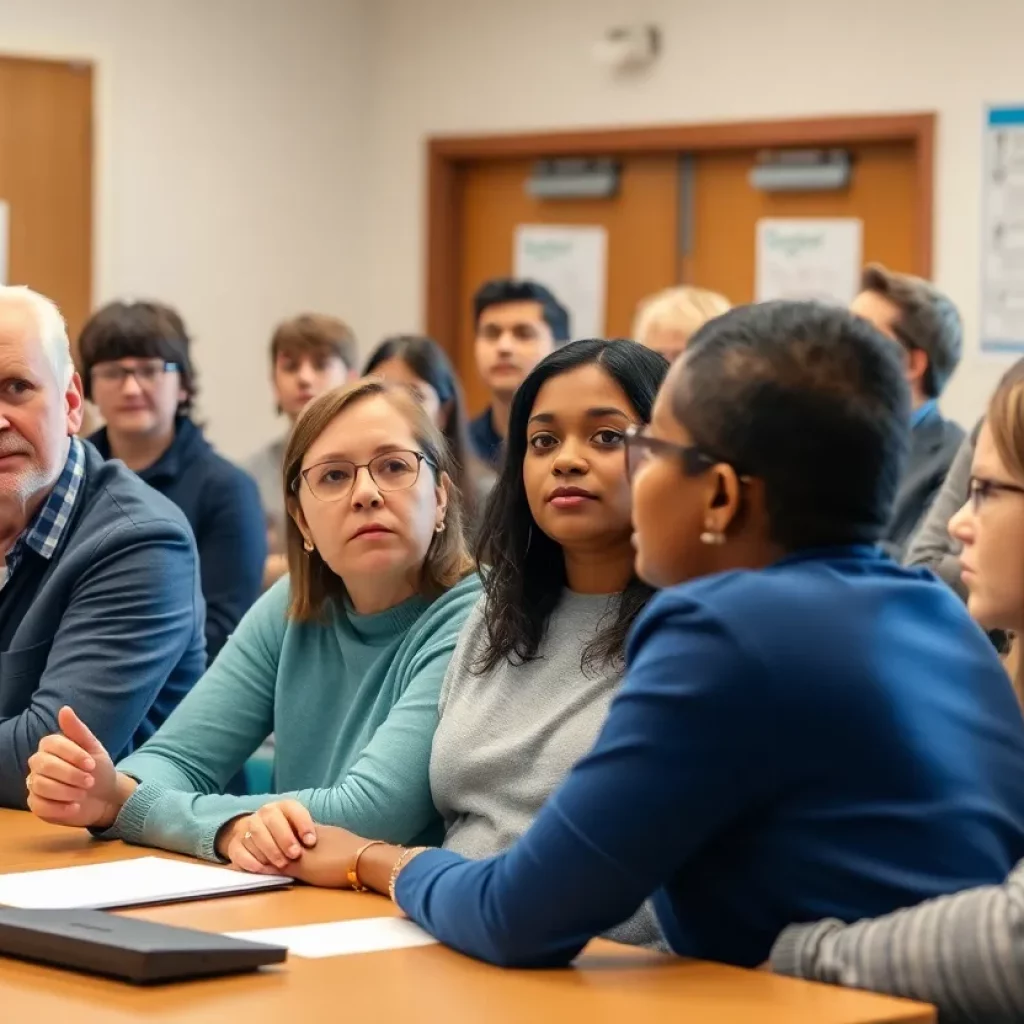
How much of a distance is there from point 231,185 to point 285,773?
502 centimetres

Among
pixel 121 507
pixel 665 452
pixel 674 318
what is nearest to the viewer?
pixel 665 452

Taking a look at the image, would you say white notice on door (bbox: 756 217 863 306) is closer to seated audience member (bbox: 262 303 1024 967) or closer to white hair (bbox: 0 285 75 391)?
white hair (bbox: 0 285 75 391)

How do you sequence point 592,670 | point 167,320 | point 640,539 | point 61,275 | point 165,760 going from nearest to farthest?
point 640,539, point 592,670, point 165,760, point 167,320, point 61,275

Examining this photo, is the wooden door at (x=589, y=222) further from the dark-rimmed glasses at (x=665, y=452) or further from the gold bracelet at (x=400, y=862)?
the dark-rimmed glasses at (x=665, y=452)

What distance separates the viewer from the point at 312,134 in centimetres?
757

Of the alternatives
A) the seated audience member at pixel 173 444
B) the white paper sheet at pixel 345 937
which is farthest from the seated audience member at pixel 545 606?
the seated audience member at pixel 173 444

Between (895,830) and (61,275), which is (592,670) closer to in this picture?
(895,830)

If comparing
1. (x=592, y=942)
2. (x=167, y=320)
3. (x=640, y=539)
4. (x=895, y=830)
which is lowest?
(x=592, y=942)

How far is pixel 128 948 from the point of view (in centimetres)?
171

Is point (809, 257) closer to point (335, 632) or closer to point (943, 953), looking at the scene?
point (335, 632)

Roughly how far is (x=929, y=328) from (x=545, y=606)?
102 inches

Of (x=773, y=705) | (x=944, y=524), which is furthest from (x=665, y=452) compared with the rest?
(x=944, y=524)

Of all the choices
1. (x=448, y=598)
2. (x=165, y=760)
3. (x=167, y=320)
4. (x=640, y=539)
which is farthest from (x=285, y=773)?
(x=167, y=320)

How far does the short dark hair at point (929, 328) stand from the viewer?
4680mm
